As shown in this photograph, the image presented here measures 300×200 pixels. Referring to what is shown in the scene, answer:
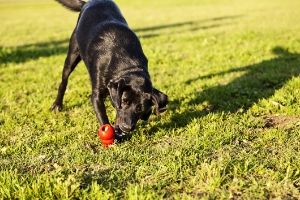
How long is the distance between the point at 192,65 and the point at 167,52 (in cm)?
264

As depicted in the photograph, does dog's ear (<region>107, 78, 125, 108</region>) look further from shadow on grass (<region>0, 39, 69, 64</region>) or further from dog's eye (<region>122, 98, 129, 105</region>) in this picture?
shadow on grass (<region>0, 39, 69, 64</region>)

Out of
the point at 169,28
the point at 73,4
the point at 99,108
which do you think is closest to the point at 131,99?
the point at 99,108

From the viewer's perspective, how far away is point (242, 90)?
8852 mm

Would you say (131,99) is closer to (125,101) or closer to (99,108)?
(125,101)

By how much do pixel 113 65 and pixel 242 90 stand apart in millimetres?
3384

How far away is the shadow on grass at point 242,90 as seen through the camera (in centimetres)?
746

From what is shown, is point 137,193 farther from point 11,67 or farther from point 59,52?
point 59,52

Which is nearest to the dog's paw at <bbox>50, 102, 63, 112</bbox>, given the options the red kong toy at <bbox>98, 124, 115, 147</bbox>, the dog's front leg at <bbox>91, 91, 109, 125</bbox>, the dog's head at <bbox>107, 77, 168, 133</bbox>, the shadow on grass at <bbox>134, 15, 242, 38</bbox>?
the dog's front leg at <bbox>91, 91, 109, 125</bbox>

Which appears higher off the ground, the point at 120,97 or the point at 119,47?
the point at 119,47

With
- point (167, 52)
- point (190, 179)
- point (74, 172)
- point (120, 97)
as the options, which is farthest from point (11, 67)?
point (190, 179)

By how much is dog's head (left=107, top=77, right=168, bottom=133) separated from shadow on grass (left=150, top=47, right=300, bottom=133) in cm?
76

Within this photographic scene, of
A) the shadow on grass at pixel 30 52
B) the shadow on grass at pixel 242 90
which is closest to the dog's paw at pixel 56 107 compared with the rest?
the shadow on grass at pixel 242 90

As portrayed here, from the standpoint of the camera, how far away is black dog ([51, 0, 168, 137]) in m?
5.97

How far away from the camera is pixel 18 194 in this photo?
429 centimetres
